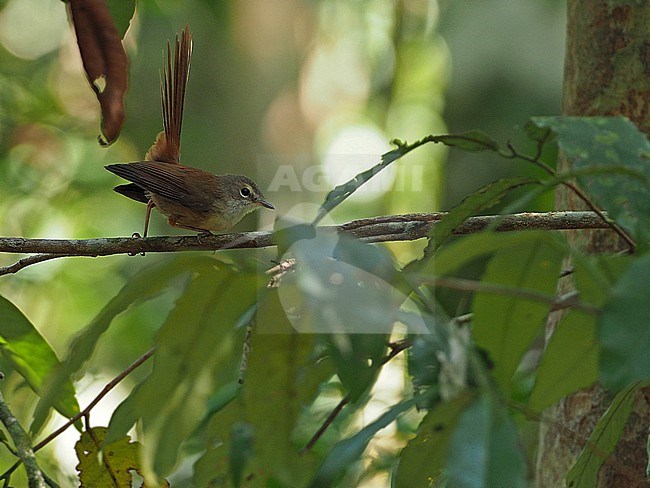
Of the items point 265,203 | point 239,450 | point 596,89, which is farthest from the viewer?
point 265,203

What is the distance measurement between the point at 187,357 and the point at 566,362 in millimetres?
488

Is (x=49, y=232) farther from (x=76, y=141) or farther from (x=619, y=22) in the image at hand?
(x=619, y=22)

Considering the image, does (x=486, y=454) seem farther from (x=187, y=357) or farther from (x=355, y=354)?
(x=187, y=357)

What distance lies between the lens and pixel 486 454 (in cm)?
70

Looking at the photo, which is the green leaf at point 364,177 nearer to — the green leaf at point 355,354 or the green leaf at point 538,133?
the green leaf at point 538,133

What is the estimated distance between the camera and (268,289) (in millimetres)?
905

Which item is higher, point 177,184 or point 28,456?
point 177,184

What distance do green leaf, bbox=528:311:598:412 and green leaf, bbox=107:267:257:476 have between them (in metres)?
0.39

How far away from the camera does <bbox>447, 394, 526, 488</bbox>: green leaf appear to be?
0.70 meters

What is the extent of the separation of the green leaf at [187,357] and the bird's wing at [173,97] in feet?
5.12

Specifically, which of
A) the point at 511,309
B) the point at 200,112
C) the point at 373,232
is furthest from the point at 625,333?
the point at 200,112

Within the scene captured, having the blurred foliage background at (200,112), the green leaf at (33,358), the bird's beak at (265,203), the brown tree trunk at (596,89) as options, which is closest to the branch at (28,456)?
the green leaf at (33,358)

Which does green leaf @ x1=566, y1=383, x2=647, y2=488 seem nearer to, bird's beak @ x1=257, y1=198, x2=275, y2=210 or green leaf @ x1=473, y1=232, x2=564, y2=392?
green leaf @ x1=473, y1=232, x2=564, y2=392

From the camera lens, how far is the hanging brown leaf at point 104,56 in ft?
3.12
